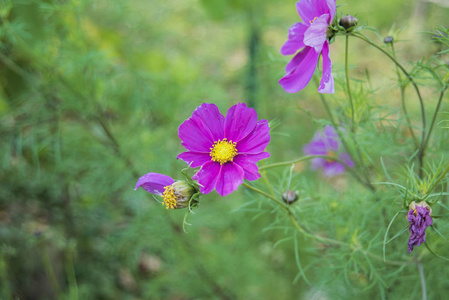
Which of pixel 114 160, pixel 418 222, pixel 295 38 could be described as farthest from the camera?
pixel 114 160

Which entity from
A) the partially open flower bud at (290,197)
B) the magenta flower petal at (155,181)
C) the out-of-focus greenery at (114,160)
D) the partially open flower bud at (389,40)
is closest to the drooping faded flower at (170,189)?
the magenta flower petal at (155,181)

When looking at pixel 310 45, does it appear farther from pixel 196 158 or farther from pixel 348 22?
pixel 196 158

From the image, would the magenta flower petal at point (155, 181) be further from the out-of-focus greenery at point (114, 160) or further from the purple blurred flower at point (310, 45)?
the out-of-focus greenery at point (114, 160)

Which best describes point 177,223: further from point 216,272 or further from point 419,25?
point 419,25

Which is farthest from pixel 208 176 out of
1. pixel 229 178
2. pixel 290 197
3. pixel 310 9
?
pixel 310 9

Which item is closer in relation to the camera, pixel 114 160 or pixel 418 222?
pixel 418 222

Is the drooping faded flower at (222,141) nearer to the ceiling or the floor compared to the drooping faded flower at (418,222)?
nearer to the ceiling

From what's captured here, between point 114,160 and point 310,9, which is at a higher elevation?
point 310,9

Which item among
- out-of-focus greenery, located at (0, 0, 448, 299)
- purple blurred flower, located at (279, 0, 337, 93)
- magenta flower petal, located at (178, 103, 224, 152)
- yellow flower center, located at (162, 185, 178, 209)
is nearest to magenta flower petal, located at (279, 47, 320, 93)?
purple blurred flower, located at (279, 0, 337, 93)

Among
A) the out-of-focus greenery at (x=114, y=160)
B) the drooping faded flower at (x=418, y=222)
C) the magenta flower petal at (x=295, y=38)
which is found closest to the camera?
the drooping faded flower at (x=418, y=222)
